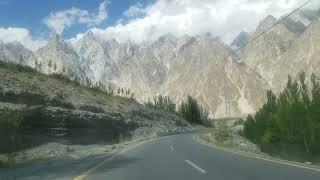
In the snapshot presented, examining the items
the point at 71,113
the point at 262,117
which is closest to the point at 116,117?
the point at 71,113

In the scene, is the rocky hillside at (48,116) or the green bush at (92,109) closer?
the rocky hillside at (48,116)

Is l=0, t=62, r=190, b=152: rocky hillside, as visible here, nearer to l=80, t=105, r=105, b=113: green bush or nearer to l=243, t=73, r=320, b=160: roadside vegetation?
l=80, t=105, r=105, b=113: green bush

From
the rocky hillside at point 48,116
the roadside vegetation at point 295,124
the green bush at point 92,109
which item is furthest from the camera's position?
the roadside vegetation at point 295,124

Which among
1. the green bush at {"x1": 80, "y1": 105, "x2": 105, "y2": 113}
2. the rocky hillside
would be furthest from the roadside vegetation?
the green bush at {"x1": 80, "y1": 105, "x2": 105, "y2": 113}

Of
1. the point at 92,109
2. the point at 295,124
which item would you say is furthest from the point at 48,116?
the point at 295,124

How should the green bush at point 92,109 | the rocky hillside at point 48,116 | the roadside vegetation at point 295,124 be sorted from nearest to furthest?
the rocky hillside at point 48,116
the green bush at point 92,109
the roadside vegetation at point 295,124

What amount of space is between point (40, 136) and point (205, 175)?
41.5 m

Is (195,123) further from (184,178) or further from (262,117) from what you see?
(184,178)

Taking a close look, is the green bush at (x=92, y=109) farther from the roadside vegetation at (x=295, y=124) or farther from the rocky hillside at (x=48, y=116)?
the roadside vegetation at (x=295, y=124)

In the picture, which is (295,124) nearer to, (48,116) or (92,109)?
(92,109)

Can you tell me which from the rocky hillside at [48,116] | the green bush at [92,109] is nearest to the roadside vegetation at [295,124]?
the rocky hillside at [48,116]

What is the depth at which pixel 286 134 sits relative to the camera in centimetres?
10050

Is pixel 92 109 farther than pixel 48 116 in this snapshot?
Yes

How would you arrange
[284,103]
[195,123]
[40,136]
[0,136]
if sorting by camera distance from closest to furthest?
[0,136], [40,136], [284,103], [195,123]
